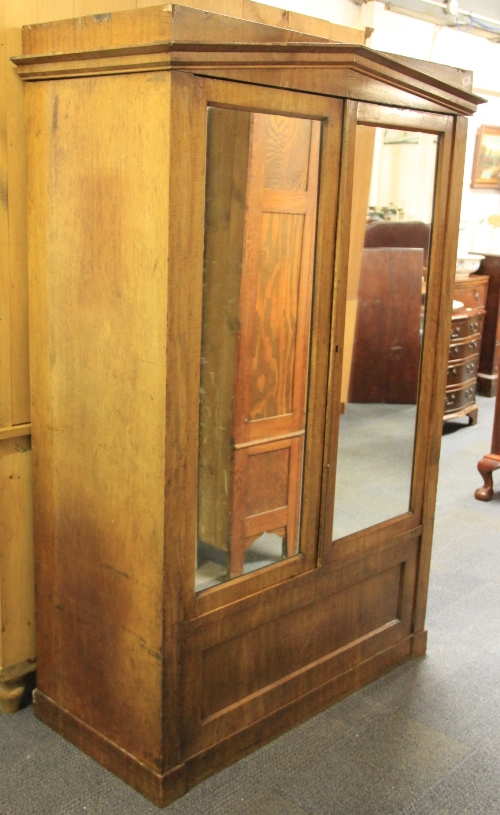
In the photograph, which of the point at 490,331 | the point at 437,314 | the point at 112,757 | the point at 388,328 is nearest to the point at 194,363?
the point at 388,328

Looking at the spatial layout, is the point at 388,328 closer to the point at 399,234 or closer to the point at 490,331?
the point at 399,234

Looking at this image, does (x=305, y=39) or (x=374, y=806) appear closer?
(x=305, y=39)

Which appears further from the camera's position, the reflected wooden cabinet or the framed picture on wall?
the framed picture on wall

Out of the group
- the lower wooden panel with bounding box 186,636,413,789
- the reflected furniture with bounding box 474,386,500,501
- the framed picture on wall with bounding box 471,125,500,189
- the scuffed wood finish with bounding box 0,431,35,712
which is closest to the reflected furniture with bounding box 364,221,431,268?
the scuffed wood finish with bounding box 0,431,35,712

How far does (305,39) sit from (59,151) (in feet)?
1.98

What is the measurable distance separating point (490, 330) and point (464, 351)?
105 cm

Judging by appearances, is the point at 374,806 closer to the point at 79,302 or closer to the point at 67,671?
the point at 67,671

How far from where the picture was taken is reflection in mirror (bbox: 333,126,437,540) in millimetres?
2207

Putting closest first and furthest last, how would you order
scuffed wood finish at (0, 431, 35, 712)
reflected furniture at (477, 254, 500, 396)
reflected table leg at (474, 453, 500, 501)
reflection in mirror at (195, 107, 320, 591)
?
1. reflection in mirror at (195, 107, 320, 591)
2. scuffed wood finish at (0, 431, 35, 712)
3. reflected table leg at (474, 453, 500, 501)
4. reflected furniture at (477, 254, 500, 396)

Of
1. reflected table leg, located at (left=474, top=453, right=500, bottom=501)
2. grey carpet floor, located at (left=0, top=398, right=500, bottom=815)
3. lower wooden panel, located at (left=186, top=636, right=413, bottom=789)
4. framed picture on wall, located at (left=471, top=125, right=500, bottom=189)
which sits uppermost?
framed picture on wall, located at (left=471, top=125, right=500, bottom=189)

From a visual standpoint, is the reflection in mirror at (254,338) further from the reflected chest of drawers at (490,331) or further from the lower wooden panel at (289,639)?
the reflected chest of drawers at (490,331)

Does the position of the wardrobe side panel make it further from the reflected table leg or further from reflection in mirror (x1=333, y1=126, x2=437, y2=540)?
the reflected table leg

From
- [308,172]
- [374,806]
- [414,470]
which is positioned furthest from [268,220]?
[374,806]

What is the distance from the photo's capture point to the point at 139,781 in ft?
6.76
